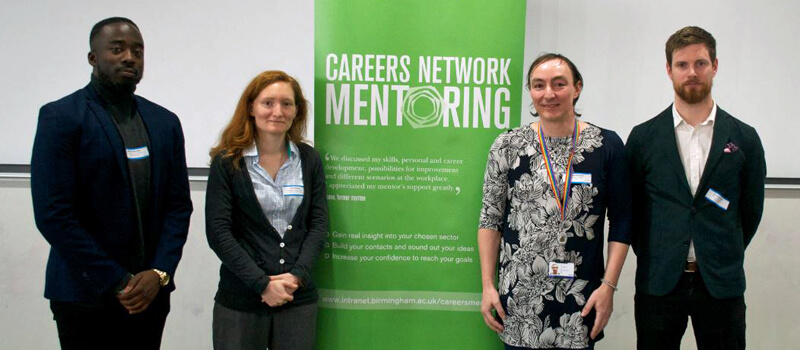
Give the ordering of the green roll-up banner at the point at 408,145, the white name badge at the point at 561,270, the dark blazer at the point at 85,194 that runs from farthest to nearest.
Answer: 1. the green roll-up banner at the point at 408,145
2. the white name badge at the point at 561,270
3. the dark blazer at the point at 85,194

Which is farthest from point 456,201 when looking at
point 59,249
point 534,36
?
point 59,249

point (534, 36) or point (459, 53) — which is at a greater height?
point (534, 36)

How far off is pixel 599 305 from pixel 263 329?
123cm

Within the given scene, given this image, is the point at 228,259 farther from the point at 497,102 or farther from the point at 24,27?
the point at 24,27

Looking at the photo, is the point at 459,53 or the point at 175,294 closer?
the point at 459,53

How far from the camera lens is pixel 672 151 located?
207cm

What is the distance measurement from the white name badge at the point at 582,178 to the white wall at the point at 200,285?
4.74ft

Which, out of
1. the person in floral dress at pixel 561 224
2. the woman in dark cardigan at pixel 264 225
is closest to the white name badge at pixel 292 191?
the woman in dark cardigan at pixel 264 225

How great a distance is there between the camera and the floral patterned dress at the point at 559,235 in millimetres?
2004

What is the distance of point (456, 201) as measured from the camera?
2430 millimetres

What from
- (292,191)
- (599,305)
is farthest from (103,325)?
(599,305)

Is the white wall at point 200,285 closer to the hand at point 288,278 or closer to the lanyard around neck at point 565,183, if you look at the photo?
the hand at point 288,278

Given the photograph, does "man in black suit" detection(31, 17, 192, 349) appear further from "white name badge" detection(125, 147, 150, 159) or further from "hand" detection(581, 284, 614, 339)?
"hand" detection(581, 284, 614, 339)

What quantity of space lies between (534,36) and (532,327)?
1.72m
